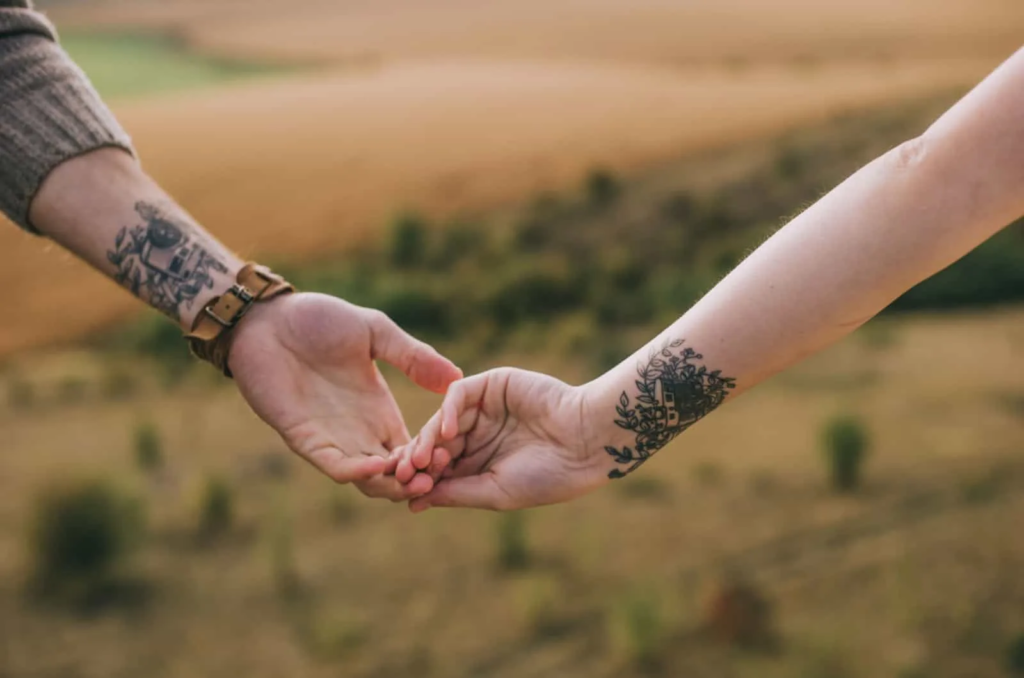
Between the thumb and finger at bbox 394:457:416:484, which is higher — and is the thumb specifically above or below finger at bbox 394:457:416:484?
above

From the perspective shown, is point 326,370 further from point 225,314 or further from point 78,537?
point 78,537

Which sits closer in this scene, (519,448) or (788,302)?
(788,302)

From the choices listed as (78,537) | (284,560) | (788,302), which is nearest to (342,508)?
(284,560)

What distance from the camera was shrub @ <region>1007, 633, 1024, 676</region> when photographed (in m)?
2.05

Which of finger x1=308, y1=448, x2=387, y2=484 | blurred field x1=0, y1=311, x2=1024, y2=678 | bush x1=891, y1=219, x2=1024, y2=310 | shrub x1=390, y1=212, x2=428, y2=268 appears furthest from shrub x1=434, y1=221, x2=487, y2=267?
finger x1=308, y1=448, x2=387, y2=484

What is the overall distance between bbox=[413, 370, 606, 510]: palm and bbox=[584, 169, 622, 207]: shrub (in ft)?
10.0

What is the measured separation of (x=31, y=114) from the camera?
4.78ft

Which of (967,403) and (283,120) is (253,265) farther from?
(283,120)

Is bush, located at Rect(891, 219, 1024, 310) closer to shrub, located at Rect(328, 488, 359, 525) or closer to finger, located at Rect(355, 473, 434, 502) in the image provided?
shrub, located at Rect(328, 488, 359, 525)

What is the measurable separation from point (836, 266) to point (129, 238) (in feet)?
3.31

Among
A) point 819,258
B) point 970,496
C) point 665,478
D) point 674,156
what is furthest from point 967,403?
point 819,258

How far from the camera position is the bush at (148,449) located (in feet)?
9.66

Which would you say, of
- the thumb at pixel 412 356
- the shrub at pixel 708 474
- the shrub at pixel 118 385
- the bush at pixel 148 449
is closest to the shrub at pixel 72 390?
the shrub at pixel 118 385

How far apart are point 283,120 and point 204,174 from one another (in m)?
0.59
